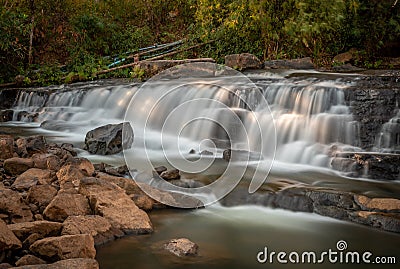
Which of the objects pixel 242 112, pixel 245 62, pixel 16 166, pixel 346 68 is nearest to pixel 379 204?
pixel 16 166

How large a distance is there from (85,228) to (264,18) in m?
9.69

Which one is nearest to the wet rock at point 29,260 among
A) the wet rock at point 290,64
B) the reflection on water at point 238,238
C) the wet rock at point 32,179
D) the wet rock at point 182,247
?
the reflection on water at point 238,238

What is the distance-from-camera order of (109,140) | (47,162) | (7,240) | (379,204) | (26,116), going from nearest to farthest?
(7,240)
(379,204)
(47,162)
(109,140)
(26,116)

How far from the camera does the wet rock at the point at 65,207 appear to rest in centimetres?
356

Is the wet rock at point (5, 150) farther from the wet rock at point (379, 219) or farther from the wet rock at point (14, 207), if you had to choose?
the wet rock at point (379, 219)

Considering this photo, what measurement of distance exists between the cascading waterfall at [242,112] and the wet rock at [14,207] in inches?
154

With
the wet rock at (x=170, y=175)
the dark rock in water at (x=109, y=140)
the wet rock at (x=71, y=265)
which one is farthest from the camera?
the dark rock in water at (x=109, y=140)

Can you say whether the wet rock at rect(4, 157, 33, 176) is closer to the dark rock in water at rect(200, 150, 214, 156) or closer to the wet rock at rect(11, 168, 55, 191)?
the wet rock at rect(11, 168, 55, 191)

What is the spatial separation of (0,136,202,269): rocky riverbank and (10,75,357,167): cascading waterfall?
277 cm

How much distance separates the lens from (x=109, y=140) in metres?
6.59

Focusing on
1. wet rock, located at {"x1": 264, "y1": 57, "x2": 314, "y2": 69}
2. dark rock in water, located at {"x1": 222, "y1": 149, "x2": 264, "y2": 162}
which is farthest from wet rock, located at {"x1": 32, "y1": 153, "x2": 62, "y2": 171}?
wet rock, located at {"x1": 264, "y1": 57, "x2": 314, "y2": 69}

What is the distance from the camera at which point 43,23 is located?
14672 mm

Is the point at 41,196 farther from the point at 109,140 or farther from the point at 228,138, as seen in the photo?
the point at 228,138

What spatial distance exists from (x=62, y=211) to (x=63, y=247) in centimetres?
70
